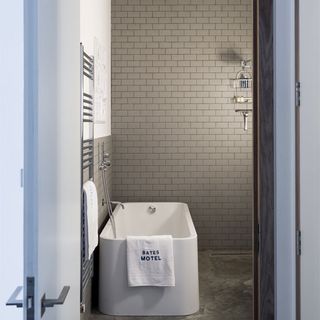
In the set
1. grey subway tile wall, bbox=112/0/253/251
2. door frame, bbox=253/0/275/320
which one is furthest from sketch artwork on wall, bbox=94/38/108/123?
door frame, bbox=253/0/275/320

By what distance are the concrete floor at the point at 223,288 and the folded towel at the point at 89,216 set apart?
0.90 m

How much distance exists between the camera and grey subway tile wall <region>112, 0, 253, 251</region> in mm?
6223

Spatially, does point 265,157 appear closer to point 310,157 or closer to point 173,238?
point 310,157

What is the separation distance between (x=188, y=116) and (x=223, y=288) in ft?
7.08

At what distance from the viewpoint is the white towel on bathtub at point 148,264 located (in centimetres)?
411

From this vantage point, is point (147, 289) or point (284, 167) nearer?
point (284, 167)

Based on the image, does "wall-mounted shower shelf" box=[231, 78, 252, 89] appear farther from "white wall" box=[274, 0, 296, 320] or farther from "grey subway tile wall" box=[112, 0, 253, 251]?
"white wall" box=[274, 0, 296, 320]

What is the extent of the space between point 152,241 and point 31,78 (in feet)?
9.35

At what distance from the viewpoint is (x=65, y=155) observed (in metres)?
1.96

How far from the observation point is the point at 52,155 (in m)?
1.72
